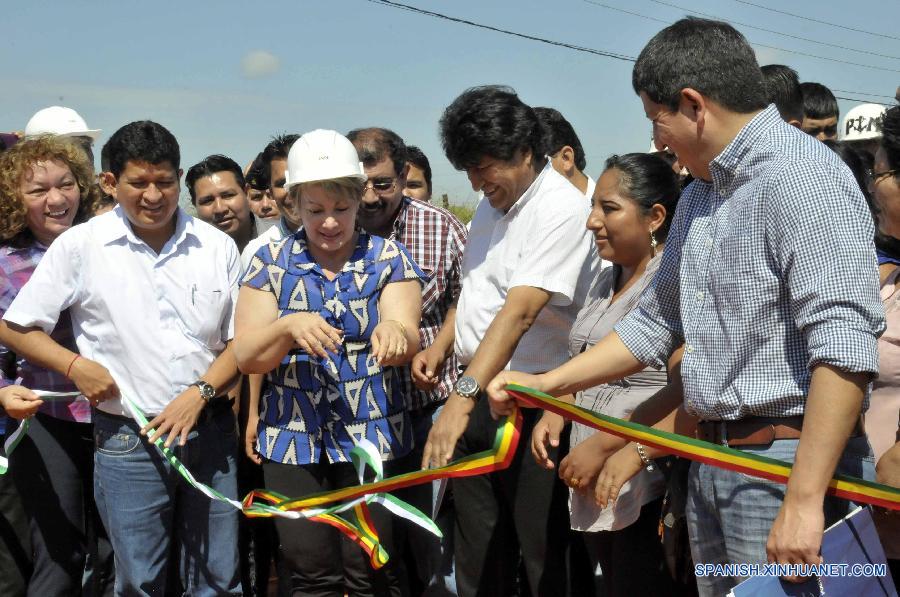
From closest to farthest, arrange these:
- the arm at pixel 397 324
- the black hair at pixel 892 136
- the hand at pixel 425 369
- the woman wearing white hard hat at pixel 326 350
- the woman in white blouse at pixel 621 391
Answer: the black hair at pixel 892 136 → the arm at pixel 397 324 → the woman in white blouse at pixel 621 391 → the woman wearing white hard hat at pixel 326 350 → the hand at pixel 425 369

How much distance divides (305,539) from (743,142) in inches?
87.8

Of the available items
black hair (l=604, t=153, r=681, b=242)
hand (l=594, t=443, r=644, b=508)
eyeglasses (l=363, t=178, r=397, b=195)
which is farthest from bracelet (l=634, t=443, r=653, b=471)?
eyeglasses (l=363, t=178, r=397, b=195)

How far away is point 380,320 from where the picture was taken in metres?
Result: 3.71

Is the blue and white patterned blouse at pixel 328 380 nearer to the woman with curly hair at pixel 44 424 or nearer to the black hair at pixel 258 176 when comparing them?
the woman with curly hair at pixel 44 424

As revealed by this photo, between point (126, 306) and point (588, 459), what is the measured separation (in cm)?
196

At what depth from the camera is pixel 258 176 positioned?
6.35m

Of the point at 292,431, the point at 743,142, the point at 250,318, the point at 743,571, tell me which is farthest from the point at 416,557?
the point at 743,142

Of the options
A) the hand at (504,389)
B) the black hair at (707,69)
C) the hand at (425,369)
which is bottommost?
the hand at (425,369)

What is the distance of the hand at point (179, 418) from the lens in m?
3.82

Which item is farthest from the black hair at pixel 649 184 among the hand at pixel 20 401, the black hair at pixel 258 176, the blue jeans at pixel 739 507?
the black hair at pixel 258 176

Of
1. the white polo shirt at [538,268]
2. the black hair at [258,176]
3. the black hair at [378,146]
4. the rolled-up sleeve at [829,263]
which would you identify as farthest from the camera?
the black hair at [258,176]

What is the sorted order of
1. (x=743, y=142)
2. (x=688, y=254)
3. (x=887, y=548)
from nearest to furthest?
(x=743, y=142) < (x=688, y=254) < (x=887, y=548)

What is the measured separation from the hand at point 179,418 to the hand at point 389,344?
90cm

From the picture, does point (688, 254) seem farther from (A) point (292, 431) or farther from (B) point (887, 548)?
(A) point (292, 431)
